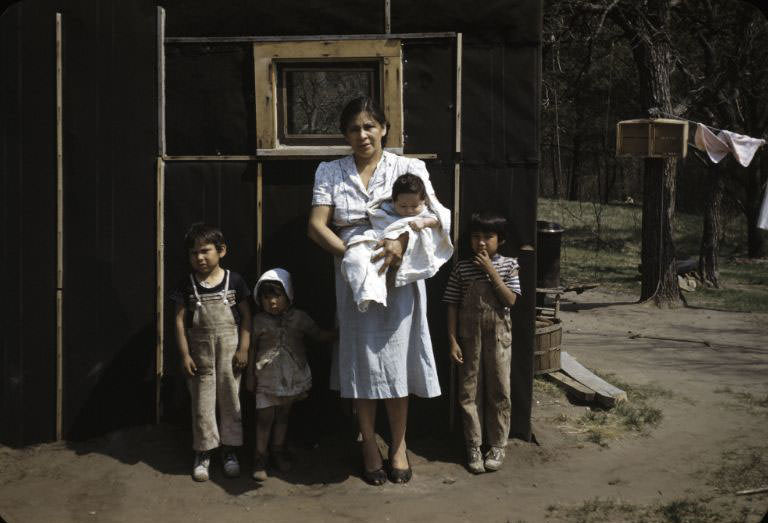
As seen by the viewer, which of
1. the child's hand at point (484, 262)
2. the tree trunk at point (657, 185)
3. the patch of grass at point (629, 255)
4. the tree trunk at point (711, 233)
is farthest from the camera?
the tree trunk at point (711, 233)

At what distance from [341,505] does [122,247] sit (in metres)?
2.36

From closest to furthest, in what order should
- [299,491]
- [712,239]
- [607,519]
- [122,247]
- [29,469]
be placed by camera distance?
[607,519], [299,491], [29,469], [122,247], [712,239]

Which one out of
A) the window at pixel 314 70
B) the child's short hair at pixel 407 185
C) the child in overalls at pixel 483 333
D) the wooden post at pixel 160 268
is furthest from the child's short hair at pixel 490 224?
the wooden post at pixel 160 268

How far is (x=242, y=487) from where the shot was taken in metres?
4.90

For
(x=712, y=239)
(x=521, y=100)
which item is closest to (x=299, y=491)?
(x=521, y=100)

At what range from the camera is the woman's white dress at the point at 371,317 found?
4883mm

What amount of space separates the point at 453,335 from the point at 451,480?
93cm

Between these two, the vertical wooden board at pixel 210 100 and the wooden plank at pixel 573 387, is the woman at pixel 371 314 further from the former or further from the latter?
the wooden plank at pixel 573 387

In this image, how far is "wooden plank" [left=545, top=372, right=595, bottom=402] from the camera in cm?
676

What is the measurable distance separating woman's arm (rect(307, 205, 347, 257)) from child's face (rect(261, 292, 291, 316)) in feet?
1.40

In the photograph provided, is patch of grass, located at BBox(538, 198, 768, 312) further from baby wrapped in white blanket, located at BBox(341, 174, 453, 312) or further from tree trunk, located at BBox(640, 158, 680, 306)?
baby wrapped in white blanket, located at BBox(341, 174, 453, 312)

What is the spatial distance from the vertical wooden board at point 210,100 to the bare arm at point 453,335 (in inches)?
69.6

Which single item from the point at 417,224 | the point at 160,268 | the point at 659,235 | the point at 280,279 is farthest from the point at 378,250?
the point at 659,235

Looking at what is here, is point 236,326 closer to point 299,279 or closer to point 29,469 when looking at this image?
point 299,279
